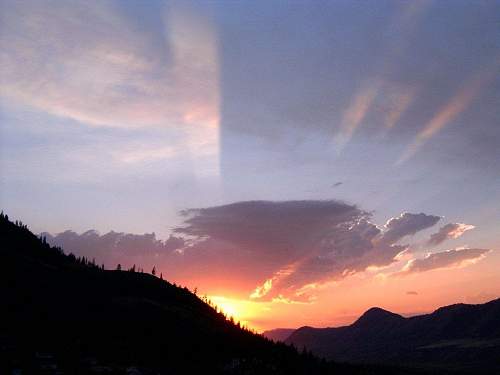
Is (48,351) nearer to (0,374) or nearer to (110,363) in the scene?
(110,363)

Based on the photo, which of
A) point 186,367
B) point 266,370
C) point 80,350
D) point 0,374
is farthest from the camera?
point 266,370

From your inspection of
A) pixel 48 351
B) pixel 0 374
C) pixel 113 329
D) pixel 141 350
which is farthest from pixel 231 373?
pixel 0 374

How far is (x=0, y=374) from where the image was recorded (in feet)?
277

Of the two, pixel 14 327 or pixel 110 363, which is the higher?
pixel 14 327

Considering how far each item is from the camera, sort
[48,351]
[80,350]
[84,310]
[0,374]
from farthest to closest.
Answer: [84,310]
[80,350]
[48,351]
[0,374]

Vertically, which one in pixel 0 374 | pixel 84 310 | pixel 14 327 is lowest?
pixel 0 374

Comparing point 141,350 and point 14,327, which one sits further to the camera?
point 141,350

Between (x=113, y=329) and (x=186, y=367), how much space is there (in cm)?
4513

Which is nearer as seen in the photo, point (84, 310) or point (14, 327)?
point (14, 327)

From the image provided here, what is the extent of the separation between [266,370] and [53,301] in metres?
87.7

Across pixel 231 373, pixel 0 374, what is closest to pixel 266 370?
pixel 231 373

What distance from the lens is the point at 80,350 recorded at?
134m

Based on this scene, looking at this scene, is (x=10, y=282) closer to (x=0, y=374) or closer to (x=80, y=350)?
(x=80, y=350)

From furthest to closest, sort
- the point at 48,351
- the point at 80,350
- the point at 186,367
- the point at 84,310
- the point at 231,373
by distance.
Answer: the point at 84,310 → the point at 231,373 → the point at 186,367 → the point at 80,350 → the point at 48,351
